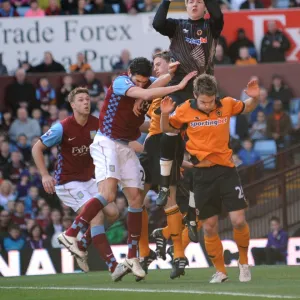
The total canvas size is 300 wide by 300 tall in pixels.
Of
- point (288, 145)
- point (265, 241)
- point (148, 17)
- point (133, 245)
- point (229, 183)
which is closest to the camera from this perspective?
point (229, 183)

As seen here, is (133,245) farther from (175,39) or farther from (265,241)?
(265,241)

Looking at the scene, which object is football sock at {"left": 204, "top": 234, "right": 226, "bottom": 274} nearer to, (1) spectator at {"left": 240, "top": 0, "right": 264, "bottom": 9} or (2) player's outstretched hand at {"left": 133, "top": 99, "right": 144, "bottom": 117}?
(2) player's outstretched hand at {"left": 133, "top": 99, "right": 144, "bottom": 117}

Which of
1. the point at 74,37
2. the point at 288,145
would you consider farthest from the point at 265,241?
the point at 74,37

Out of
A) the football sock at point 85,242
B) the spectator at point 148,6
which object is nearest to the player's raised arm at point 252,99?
the football sock at point 85,242

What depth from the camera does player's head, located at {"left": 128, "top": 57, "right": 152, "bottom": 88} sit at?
1327 cm

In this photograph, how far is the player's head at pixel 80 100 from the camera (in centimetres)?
1428

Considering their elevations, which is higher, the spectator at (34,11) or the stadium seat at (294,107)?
the spectator at (34,11)

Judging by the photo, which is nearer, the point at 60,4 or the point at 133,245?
the point at 133,245

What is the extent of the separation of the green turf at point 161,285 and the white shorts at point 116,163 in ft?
3.63

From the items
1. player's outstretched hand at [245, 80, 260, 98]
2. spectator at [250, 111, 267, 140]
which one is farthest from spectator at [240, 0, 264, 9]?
player's outstretched hand at [245, 80, 260, 98]

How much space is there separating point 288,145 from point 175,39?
30.8ft

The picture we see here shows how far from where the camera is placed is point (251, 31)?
81.1 ft

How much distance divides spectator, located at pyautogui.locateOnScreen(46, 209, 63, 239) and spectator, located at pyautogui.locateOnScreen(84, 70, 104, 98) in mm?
3444

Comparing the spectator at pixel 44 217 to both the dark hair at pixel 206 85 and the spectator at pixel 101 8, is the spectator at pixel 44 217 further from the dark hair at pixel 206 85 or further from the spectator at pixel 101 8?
the dark hair at pixel 206 85
